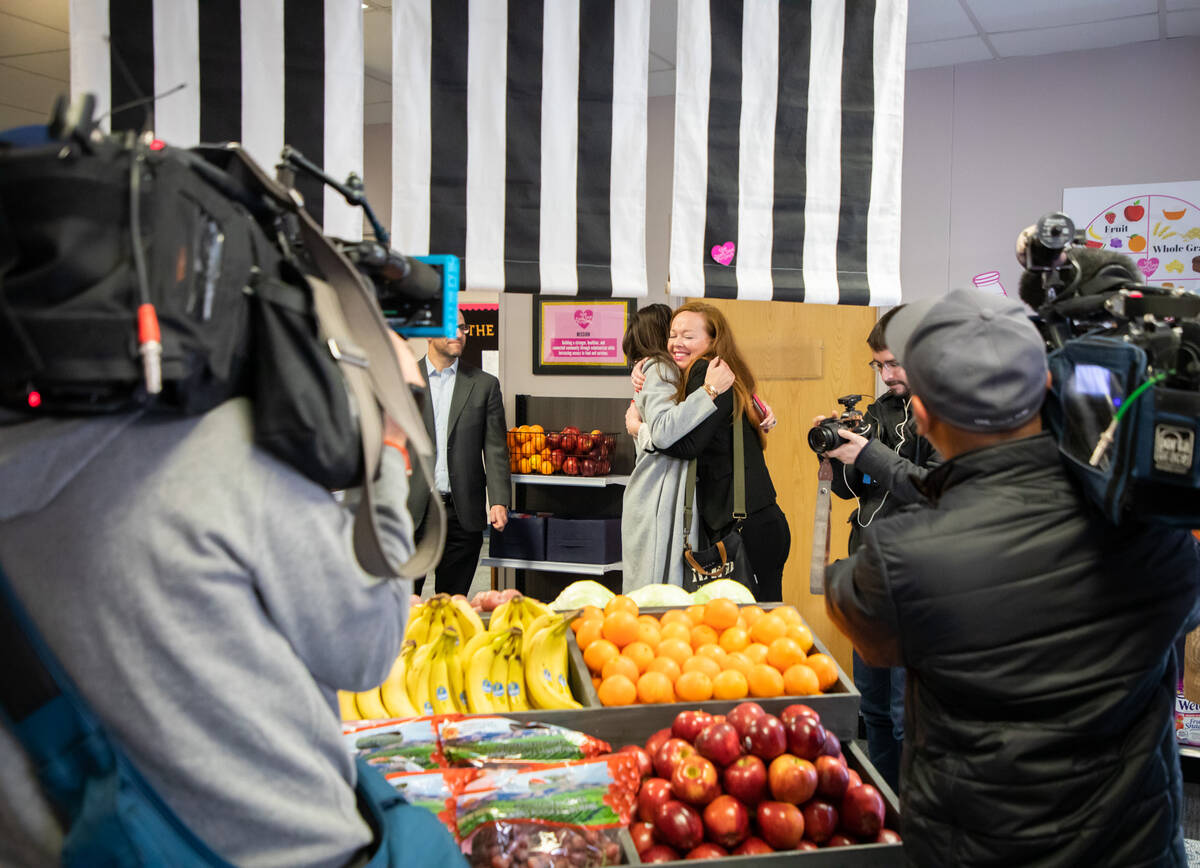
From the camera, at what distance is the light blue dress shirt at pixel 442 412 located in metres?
4.68

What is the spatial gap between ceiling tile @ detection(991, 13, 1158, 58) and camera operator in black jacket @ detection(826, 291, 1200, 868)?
13.3ft

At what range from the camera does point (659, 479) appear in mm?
3430

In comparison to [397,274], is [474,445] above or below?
below

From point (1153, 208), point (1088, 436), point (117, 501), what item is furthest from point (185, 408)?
→ point (1153, 208)

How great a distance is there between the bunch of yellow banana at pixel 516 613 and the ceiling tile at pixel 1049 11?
367 centimetres

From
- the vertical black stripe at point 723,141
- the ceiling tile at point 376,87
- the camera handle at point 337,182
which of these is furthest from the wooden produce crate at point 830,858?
the ceiling tile at point 376,87

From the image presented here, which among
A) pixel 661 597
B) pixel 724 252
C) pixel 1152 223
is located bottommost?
pixel 661 597

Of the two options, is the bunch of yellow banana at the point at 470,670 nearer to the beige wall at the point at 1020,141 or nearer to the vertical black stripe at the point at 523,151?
the vertical black stripe at the point at 523,151

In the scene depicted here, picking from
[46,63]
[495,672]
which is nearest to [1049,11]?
[495,672]

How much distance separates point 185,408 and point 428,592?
19.1ft

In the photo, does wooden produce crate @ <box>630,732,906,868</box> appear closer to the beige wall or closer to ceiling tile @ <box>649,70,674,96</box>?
the beige wall

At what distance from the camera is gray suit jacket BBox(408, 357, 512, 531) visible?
464 cm

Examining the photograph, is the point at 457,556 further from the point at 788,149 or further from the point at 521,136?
the point at 788,149

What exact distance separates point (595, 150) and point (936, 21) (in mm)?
2997
